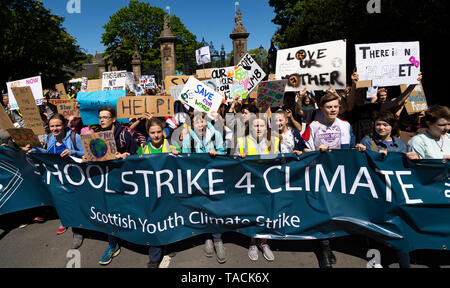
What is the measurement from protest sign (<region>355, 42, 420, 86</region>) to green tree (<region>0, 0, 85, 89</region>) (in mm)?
26751

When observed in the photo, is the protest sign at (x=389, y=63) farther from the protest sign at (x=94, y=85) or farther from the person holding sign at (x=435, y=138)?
the protest sign at (x=94, y=85)

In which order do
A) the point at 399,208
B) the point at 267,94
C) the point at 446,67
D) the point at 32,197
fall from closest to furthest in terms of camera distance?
the point at 399,208 < the point at 32,197 < the point at 267,94 < the point at 446,67

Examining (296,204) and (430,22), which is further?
(430,22)

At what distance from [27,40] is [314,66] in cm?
2743

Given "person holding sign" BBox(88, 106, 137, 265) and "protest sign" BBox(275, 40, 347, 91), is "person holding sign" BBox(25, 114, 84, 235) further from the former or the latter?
"protest sign" BBox(275, 40, 347, 91)

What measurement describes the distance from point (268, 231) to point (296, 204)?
1.63 ft

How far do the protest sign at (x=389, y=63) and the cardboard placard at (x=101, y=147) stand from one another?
3.69 metres

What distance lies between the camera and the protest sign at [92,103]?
4.51m

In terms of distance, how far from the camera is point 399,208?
110 inches

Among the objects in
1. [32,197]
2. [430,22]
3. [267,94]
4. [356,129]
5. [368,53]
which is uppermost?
[430,22]

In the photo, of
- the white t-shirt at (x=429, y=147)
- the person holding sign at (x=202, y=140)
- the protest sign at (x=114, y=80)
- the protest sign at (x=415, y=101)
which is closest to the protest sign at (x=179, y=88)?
the person holding sign at (x=202, y=140)

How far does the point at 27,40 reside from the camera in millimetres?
22297
